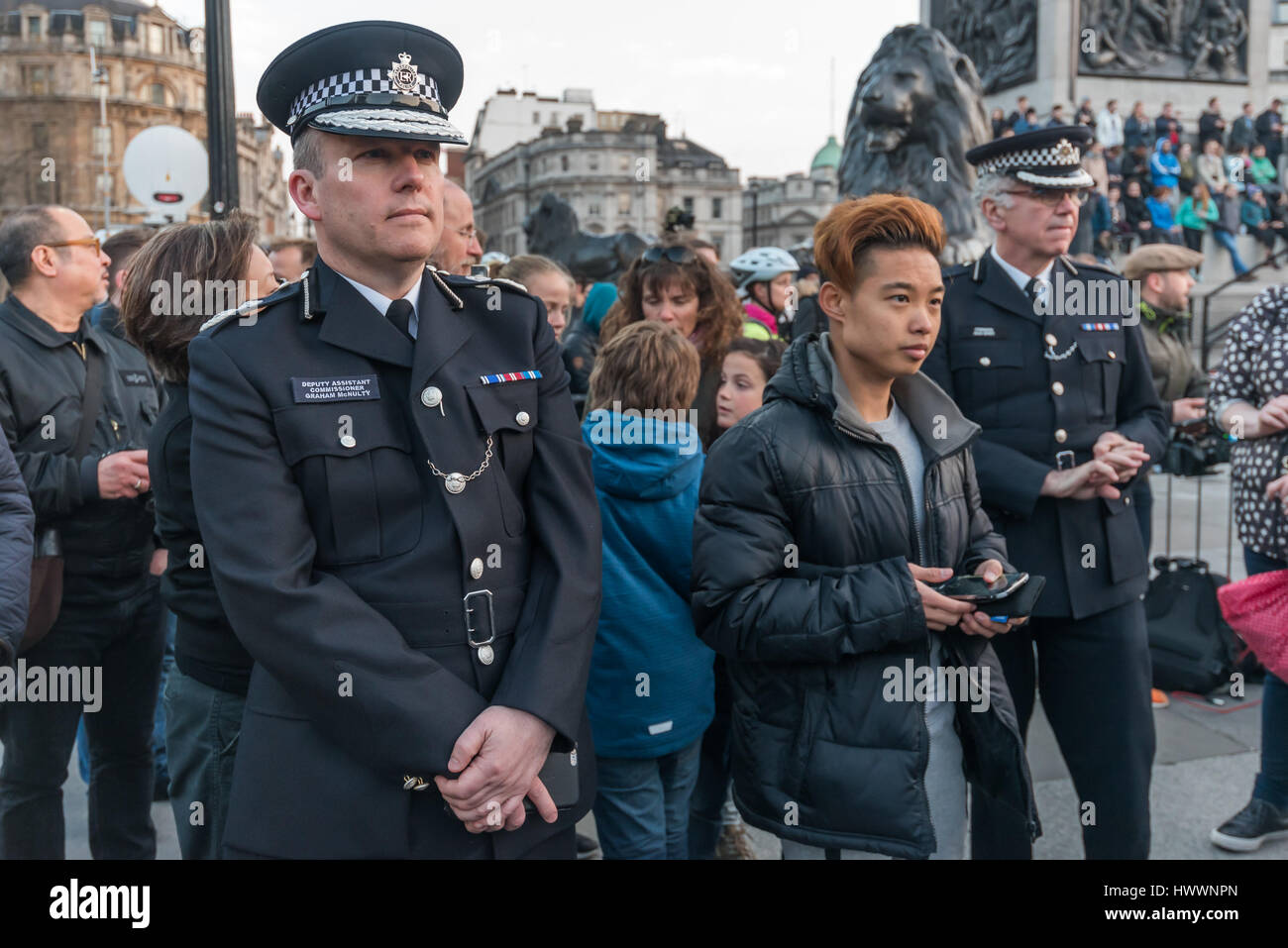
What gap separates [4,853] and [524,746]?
2.20m

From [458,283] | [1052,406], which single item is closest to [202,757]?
[458,283]

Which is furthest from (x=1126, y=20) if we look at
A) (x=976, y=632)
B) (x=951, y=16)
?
(x=976, y=632)

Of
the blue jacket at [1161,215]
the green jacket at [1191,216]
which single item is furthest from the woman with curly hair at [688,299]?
the green jacket at [1191,216]

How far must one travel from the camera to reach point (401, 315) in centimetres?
223

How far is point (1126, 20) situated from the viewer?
55.6 ft

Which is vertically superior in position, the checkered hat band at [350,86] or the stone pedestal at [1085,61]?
the stone pedestal at [1085,61]

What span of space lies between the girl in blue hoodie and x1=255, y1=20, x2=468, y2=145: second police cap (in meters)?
1.18

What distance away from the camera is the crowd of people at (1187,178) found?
674 inches

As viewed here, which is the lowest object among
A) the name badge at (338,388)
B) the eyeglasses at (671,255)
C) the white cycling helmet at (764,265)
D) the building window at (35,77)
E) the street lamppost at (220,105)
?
the name badge at (338,388)

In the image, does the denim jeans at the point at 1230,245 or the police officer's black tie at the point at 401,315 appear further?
the denim jeans at the point at 1230,245

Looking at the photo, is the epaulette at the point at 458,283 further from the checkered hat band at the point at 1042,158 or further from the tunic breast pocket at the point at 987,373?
the checkered hat band at the point at 1042,158

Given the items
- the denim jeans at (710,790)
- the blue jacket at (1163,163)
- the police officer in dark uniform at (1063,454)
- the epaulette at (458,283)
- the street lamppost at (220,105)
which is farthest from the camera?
the blue jacket at (1163,163)

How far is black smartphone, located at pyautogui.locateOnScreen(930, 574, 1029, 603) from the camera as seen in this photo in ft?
8.20
